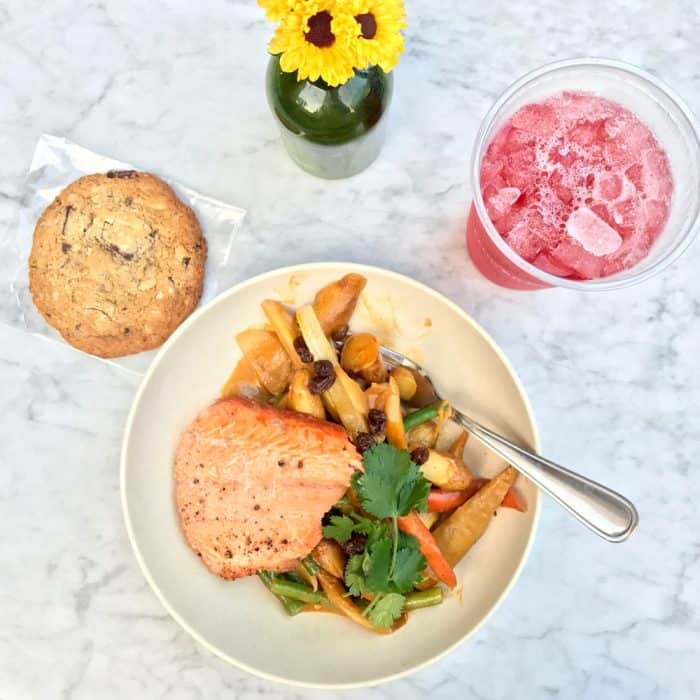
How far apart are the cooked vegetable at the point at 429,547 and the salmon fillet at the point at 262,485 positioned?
0.11m

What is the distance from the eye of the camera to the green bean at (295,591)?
3.99 ft

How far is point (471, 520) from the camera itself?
1.22 meters

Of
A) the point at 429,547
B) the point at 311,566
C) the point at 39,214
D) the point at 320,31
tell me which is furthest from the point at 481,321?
the point at 39,214

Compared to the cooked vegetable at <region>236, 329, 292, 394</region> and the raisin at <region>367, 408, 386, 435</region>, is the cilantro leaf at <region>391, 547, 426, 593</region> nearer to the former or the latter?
the raisin at <region>367, 408, 386, 435</region>

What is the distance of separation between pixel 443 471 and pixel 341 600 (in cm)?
26

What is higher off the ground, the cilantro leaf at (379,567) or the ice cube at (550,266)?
the ice cube at (550,266)

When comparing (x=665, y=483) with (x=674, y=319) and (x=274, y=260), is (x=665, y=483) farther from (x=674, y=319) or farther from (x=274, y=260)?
(x=274, y=260)

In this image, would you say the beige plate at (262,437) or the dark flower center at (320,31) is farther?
the beige plate at (262,437)

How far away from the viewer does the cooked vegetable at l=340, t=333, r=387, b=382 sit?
1.24 metres

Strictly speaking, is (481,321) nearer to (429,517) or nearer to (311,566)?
(429,517)

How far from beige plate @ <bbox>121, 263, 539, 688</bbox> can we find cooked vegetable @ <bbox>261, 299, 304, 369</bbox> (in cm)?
2

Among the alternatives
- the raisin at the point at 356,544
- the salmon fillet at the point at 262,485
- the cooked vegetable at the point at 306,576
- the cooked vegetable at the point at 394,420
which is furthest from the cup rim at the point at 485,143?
the cooked vegetable at the point at 306,576

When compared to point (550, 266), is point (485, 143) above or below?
above

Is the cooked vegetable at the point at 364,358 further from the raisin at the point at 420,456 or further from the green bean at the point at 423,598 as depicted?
the green bean at the point at 423,598
